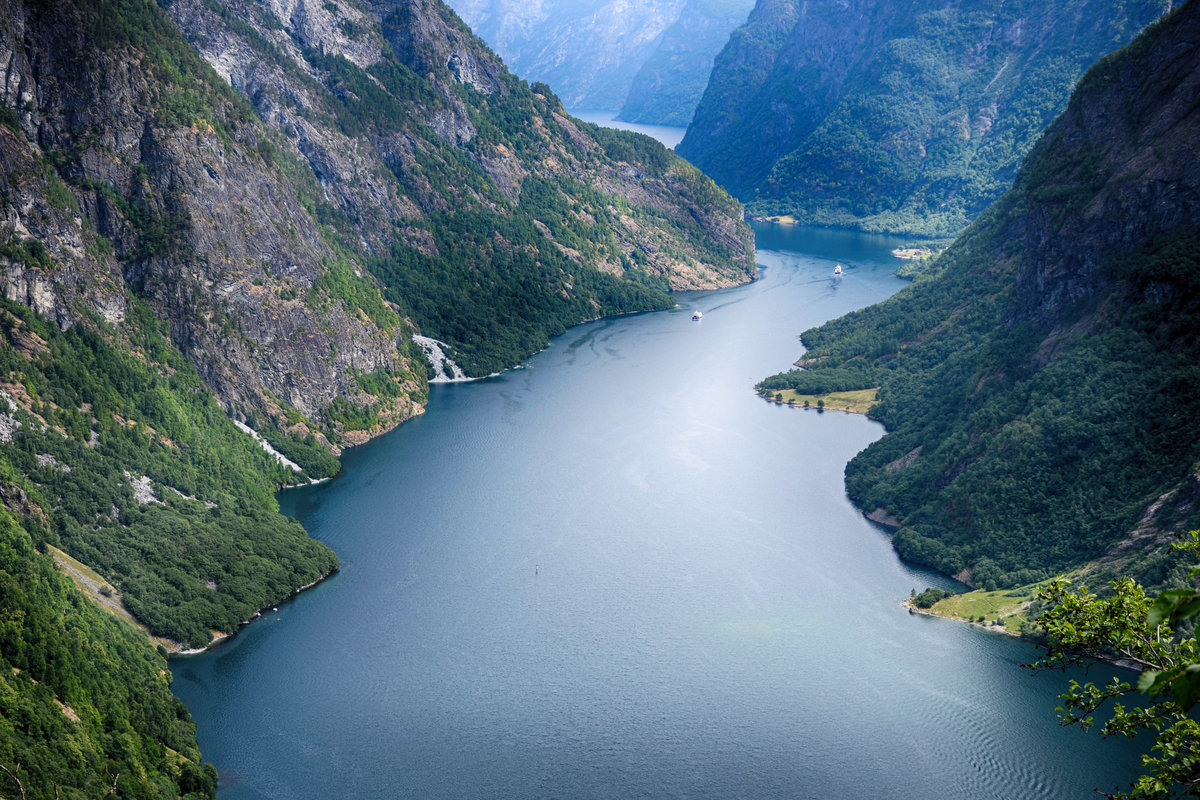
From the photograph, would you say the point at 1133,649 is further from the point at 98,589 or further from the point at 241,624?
the point at 98,589

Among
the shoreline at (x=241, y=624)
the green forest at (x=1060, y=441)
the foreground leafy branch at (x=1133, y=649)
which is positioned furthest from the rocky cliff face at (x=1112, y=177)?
the foreground leafy branch at (x=1133, y=649)

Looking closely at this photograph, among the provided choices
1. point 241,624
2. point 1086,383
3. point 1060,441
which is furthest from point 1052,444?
point 241,624

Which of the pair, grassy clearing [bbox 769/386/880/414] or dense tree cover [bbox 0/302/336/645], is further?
grassy clearing [bbox 769/386/880/414]

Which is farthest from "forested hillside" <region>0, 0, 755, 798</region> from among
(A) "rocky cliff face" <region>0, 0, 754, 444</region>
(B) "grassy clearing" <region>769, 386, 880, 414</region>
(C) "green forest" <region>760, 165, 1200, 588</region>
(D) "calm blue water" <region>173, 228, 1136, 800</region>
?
Answer: (C) "green forest" <region>760, 165, 1200, 588</region>

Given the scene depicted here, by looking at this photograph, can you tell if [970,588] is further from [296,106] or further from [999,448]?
[296,106]

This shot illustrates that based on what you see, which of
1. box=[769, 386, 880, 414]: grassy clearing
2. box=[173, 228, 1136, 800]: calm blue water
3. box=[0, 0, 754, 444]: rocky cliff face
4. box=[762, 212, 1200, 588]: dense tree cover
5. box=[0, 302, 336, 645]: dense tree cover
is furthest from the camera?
box=[769, 386, 880, 414]: grassy clearing

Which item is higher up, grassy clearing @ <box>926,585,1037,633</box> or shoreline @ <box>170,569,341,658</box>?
grassy clearing @ <box>926,585,1037,633</box>

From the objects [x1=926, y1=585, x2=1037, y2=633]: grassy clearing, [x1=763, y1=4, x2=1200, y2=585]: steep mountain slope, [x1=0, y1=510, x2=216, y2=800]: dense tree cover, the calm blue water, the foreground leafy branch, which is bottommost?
[x1=0, y1=510, x2=216, y2=800]: dense tree cover

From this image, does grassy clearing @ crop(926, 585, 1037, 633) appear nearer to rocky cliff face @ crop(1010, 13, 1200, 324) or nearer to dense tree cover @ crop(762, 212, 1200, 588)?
dense tree cover @ crop(762, 212, 1200, 588)

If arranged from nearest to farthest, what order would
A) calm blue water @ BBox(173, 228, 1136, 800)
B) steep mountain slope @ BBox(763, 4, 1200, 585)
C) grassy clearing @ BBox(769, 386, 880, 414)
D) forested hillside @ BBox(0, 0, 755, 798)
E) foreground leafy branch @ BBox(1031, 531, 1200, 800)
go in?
foreground leafy branch @ BBox(1031, 531, 1200, 800) < calm blue water @ BBox(173, 228, 1136, 800) < forested hillside @ BBox(0, 0, 755, 798) < steep mountain slope @ BBox(763, 4, 1200, 585) < grassy clearing @ BBox(769, 386, 880, 414)
